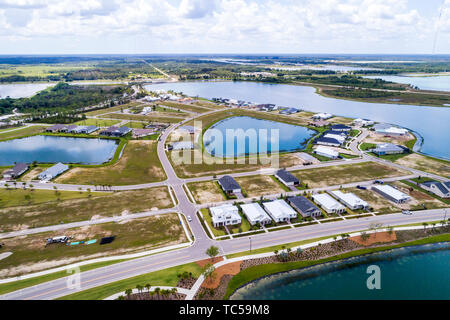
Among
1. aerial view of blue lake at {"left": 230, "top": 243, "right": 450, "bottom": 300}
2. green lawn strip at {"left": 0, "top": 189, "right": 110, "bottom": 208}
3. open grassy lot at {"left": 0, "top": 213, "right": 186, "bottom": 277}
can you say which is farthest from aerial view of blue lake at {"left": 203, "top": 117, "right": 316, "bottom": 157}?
aerial view of blue lake at {"left": 230, "top": 243, "right": 450, "bottom": 300}

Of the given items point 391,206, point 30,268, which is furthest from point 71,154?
point 391,206

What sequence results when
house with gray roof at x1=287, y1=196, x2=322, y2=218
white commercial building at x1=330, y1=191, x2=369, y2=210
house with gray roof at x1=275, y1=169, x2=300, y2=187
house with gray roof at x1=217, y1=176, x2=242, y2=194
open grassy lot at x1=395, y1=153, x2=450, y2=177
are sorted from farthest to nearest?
open grassy lot at x1=395, y1=153, x2=450, y2=177 < house with gray roof at x1=275, y1=169, x2=300, y2=187 < house with gray roof at x1=217, y1=176, x2=242, y2=194 < white commercial building at x1=330, y1=191, x2=369, y2=210 < house with gray roof at x1=287, y1=196, x2=322, y2=218

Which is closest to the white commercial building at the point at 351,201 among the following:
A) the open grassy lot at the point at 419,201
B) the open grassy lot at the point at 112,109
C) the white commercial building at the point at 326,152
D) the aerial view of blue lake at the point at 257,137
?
the open grassy lot at the point at 419,201

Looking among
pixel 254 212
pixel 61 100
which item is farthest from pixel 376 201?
pixel 61 100

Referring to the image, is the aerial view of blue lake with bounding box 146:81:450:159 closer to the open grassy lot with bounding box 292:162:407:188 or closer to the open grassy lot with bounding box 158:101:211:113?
the open grassy lot with bounding box 292:162:407:188

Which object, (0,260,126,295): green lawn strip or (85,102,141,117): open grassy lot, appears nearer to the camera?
(0,260,126,295): green lawn strip
